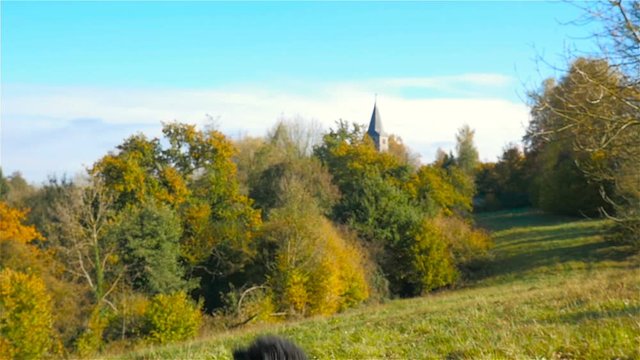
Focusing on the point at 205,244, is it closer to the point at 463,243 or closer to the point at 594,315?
the point at 463,243

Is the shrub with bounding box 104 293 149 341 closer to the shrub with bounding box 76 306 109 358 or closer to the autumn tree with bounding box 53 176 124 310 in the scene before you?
the shrub with bounding box 76 306 109 358

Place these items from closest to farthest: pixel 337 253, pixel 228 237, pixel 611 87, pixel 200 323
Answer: pixel 611 87 < pixel 200 323 < pixel 337 253 < pixel 228 237

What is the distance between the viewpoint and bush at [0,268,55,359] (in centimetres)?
2506

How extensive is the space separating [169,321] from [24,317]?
6.29 metres

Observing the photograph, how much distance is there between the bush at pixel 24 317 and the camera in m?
25.1

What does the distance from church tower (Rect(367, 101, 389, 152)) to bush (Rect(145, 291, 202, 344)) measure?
208 ft

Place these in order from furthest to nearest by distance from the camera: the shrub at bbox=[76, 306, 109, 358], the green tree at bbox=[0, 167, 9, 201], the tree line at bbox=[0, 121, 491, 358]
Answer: the green tree at bbox=[0, 167, 9, 201] < the tree line at bbox=[0, 121, 491, 358] < the shrub at bbox=[76, 306, 109, 358]

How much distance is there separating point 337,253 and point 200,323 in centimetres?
881

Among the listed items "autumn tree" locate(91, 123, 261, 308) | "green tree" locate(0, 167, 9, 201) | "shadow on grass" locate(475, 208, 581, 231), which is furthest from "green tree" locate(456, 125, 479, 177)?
"green tree" locate(0, 167, 9, 201)

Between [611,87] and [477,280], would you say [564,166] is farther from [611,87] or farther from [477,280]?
[611,87]

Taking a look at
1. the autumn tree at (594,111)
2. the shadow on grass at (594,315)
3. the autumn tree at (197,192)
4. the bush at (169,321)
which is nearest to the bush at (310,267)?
the autumn tree at (197,192)

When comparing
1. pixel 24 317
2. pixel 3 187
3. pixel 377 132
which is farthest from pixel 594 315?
pixel 377 132

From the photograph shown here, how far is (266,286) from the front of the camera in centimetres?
3116

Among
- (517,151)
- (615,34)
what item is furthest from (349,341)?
(517,151)
